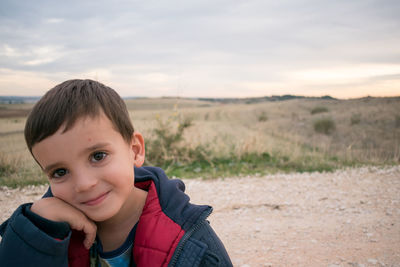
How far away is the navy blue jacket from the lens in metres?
1.17

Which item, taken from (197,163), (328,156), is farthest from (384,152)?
(197,163)

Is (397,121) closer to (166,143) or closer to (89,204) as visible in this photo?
Answer: (166,143)

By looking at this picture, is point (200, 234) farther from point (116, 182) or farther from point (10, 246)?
point (10, 246)

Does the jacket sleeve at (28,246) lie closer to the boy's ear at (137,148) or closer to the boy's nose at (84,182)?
the boy's nose at (84,182)

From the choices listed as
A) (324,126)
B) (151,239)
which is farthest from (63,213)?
(324,126)

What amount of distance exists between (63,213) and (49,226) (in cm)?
8

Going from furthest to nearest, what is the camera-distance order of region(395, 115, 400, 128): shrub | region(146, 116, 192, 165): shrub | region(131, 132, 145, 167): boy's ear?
region(395, 115, 400, 128): shrub → region(146, 116, 192, 165): shrub → region(131, 132, 145, 167): boy's ear

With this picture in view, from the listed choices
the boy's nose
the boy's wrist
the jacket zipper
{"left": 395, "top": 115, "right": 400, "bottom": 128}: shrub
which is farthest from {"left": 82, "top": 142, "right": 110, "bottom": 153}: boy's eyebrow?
{"left": 395, "top": 115, "right": 400, "bottom": 128}: shrub

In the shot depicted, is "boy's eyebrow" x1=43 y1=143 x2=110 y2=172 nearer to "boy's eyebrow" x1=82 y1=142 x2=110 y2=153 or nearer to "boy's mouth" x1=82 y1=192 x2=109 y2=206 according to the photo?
"boy's eyebrow" x1=82 y1=142 x2=110 y2=153

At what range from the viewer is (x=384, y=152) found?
779 cm

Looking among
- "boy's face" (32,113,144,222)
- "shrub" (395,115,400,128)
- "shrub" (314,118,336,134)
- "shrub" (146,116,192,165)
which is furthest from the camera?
"shrub" (314,118,336,134)

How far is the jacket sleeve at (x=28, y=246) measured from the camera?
117 centimetres

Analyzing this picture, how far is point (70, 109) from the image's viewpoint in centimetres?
131

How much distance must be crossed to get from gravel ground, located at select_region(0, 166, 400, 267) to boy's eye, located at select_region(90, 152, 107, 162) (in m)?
1.69
